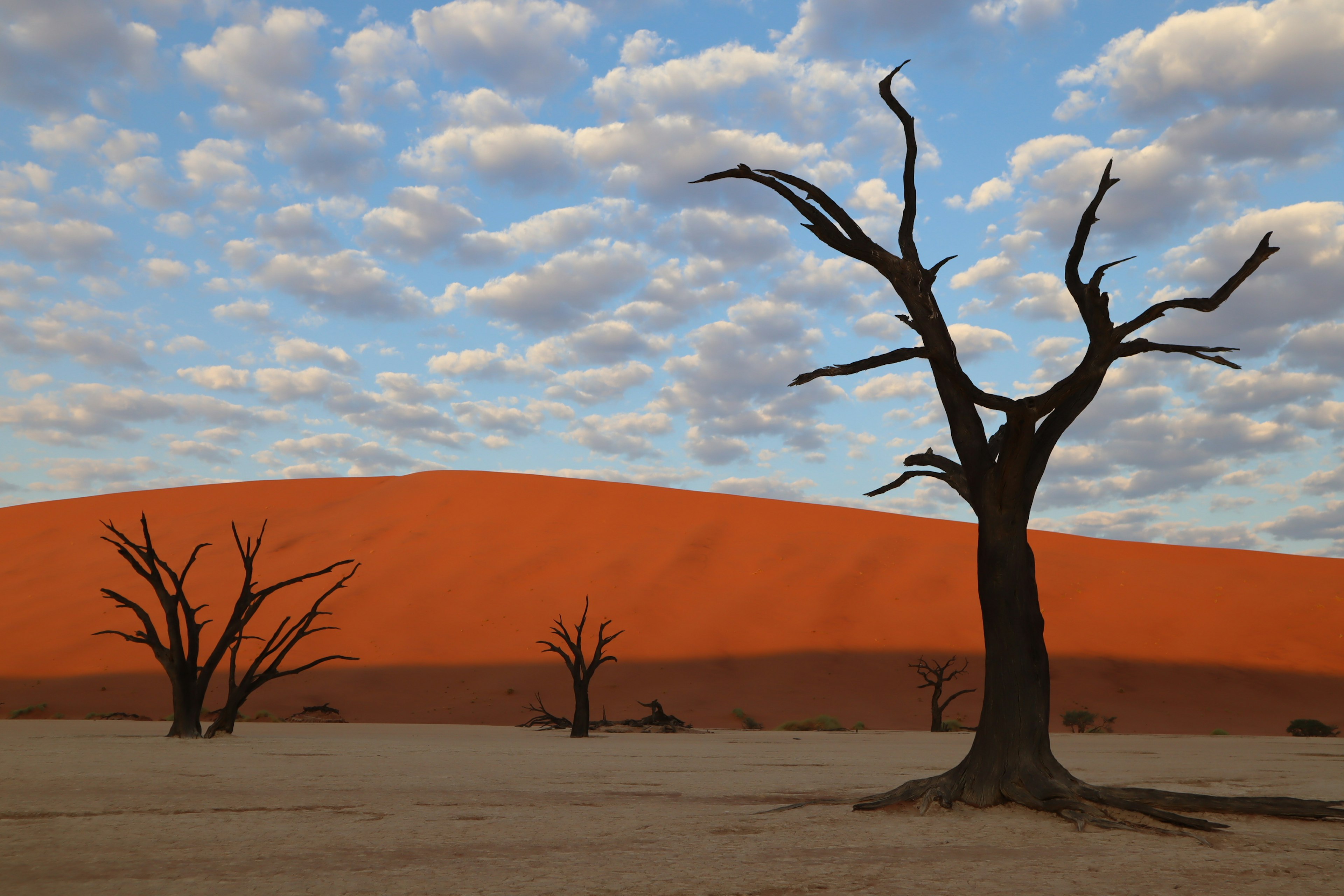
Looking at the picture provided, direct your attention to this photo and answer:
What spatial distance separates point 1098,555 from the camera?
144ft

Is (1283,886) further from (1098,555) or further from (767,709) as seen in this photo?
(1098,555)

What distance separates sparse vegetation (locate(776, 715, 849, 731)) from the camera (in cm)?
2309

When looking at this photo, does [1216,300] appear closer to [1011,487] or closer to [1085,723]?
[1011,487]

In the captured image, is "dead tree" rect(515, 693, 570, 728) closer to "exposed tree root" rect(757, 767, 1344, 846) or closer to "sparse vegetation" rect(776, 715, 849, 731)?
"sparse vegetation" rect(776, 715, 849, 731)

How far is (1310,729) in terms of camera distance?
2364 cm

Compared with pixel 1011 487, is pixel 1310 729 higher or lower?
lower

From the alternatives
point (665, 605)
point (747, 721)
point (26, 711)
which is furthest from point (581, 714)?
point (665, 605)

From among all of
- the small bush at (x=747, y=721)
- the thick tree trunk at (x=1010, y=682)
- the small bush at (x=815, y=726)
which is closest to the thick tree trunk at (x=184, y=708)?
the thick tree trunk at (x=1010, y=682)

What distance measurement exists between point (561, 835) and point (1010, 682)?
3.41 metres

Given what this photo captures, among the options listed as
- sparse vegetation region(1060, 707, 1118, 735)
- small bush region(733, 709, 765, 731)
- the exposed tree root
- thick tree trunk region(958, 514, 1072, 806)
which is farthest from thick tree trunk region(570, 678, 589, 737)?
sparse vegetation region(1060, 707, 1118, 735)

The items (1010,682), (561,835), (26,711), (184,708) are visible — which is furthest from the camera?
(26,711)

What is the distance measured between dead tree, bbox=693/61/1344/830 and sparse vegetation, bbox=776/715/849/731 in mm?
16734

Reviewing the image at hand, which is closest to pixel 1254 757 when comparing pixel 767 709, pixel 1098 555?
pixel 767 709

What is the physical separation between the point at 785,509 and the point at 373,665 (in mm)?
23884
